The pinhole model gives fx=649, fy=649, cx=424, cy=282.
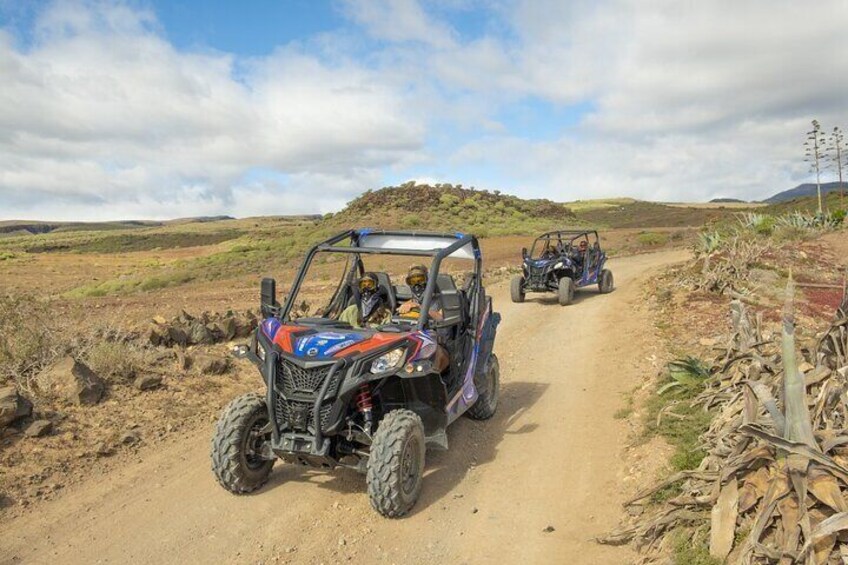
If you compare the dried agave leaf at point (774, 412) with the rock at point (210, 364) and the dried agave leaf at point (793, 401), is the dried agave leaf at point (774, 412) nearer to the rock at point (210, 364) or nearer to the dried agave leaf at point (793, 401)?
the dried agave leaf at point (793, 401)

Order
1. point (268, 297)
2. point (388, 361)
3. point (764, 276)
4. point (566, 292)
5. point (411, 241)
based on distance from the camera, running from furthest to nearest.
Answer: point (566, 292)
point (764, 276)
point (411, 241)
point (268, 297)
point (388, 361)

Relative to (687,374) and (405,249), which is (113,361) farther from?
(687,374)

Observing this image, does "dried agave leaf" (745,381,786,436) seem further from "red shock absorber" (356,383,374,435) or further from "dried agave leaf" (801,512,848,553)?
"red shock absorber" (356,383,374,435)

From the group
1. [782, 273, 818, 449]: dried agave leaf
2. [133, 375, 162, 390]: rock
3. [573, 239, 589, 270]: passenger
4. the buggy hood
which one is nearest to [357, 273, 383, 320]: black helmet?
the buggy hood

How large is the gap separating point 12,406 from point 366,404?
12.8 feet

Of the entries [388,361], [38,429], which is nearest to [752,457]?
[388,361]

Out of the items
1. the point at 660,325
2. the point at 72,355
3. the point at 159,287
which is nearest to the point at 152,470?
the point at 72,355

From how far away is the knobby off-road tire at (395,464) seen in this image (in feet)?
16.3

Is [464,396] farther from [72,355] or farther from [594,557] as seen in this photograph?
[72,355]

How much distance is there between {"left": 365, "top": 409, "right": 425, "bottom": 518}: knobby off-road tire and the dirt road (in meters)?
0.20

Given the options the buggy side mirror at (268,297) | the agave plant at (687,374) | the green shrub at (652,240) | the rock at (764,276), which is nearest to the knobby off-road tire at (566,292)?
the rock at (764,276)

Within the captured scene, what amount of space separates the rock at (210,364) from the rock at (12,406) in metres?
2.49

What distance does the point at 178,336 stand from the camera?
34.2 ft

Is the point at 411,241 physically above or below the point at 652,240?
above
